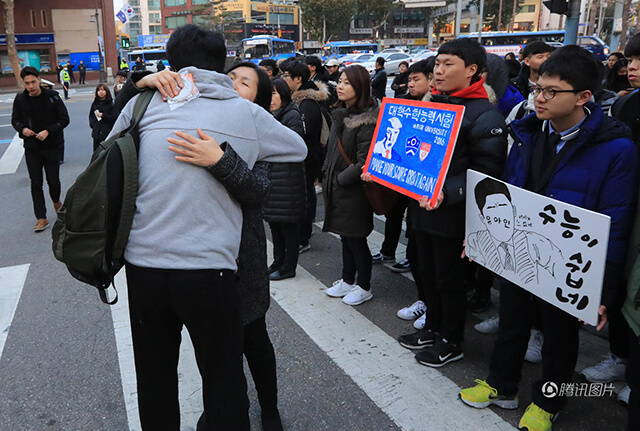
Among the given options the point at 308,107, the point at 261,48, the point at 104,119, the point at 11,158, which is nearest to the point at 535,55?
the point at 308,107

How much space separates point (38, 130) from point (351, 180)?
4616mm

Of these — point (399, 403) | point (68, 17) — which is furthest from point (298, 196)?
point (68, 17)

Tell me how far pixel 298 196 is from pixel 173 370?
2.74 metres

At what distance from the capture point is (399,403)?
10.0 ft

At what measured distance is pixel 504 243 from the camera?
281 cm

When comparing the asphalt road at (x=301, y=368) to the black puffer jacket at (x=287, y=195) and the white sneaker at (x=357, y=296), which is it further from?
the black puffer jacket at (x=287, y=195)

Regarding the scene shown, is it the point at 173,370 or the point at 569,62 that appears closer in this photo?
the point at 173,370

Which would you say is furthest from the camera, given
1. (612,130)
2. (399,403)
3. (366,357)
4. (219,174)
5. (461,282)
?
(366,357)

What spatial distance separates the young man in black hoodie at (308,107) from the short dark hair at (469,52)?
2.49 m

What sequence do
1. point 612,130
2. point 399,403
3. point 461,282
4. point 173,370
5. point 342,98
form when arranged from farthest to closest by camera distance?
point 342,98, point 461,282, point 399,403, point 612,130, point 173,370

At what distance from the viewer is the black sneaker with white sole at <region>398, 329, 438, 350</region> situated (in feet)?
12.0

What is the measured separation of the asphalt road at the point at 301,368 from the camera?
2.94 metres

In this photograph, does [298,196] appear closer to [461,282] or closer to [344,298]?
[344,298]

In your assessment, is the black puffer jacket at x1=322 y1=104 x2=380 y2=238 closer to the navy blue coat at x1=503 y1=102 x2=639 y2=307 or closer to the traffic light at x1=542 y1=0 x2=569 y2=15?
the navy blue coat at x1=503 y1=102 x2=639 y2=307
